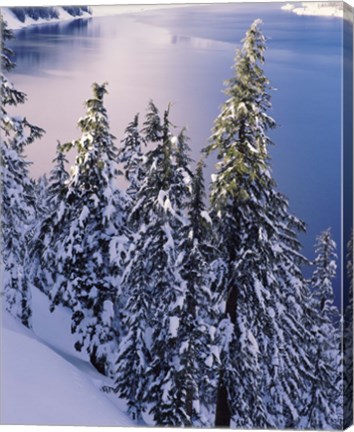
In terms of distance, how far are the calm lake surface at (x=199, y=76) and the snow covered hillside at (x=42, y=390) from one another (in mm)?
4122

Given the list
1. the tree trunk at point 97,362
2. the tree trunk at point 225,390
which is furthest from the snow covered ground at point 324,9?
the tree trunk at point 97,362

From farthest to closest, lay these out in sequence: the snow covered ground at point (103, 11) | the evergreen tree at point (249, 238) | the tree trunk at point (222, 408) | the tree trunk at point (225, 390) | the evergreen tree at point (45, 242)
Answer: the evergreen tree at point (45, 242) < the tree trunk at point (225, 390) < the tree trunk at point (222, 408) < the snow covered ground at point (103, 11) < the evergreen tree at point (249, 238)

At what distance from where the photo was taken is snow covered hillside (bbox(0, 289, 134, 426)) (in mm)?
17078

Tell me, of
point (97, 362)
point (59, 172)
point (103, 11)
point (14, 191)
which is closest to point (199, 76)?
point (103, 11)

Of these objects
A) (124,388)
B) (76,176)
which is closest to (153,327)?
(124,388)

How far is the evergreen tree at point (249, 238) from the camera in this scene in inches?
671

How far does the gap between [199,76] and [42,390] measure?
25.4ft

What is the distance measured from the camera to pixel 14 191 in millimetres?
19172

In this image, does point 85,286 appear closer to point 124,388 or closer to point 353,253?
point 124,388

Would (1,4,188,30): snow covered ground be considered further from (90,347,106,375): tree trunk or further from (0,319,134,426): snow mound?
(90,347,106,375): tree trunk

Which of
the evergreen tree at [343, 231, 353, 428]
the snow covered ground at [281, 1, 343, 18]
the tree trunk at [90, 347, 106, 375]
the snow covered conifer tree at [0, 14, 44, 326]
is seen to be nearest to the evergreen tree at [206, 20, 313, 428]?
the snow covered ground at [281, 1, 343, 18]

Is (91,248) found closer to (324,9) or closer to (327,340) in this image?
(327,340)

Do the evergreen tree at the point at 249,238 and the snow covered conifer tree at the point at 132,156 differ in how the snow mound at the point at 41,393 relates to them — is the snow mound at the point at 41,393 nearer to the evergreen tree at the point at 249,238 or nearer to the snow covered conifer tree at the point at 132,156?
the evergreen tree at the point at 249,238

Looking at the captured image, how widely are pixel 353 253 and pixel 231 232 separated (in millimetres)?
2872
